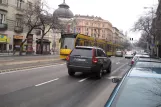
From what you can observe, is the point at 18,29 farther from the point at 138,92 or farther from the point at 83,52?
the point at 138,92

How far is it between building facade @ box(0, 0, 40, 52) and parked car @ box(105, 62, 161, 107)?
38819 millimetres

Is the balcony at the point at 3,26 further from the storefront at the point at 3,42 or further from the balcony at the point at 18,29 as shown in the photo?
the balcony at the point at 18,29

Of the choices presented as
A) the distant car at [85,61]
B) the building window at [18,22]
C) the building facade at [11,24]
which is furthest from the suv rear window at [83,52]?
the building window at [18,22]

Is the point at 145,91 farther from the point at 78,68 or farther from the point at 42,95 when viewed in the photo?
the point at 78,68

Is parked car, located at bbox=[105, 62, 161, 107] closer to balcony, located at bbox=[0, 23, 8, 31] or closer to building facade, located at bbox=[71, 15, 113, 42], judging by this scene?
balcony, located at bbox=[0, 23, 8, 31]

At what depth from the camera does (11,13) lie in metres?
44.0

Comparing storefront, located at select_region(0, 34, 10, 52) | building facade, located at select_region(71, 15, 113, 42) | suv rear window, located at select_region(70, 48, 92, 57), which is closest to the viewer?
suv rear window, located at select_region(70, 48, 92, 57)

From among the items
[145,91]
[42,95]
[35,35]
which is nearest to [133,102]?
[145,91]

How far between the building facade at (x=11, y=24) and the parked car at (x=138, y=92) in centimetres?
3882

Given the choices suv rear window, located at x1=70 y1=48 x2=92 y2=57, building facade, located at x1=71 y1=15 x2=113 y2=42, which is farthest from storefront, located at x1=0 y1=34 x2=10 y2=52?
building facade, located at x1=71 y1=15 x2=113 y2=42

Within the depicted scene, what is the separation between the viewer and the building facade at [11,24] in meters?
41.6

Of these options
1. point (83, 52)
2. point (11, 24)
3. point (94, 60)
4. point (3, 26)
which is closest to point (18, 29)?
point (11, 24)

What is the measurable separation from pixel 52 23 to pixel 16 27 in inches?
297

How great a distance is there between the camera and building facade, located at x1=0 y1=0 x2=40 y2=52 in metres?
41.6
